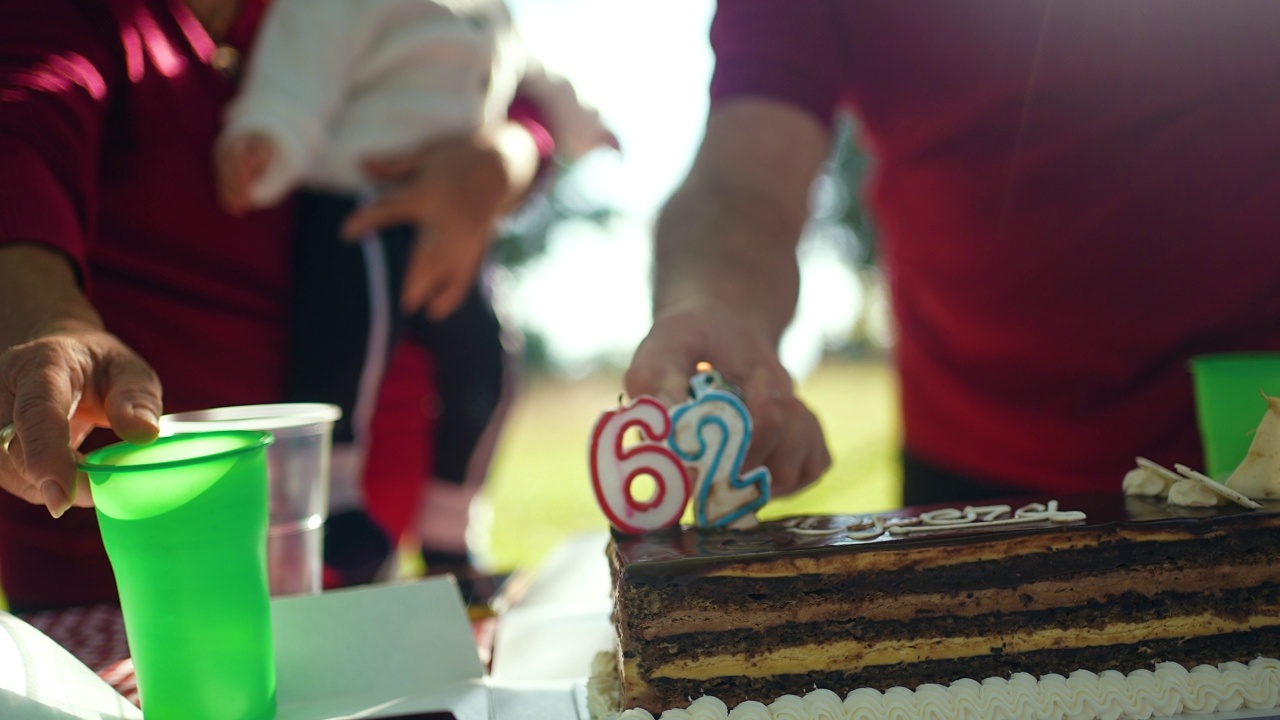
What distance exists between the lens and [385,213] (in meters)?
2.05

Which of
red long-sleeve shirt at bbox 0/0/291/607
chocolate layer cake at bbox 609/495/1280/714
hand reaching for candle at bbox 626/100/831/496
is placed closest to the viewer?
chocolate layer cake at bbox 609/495/1280/714

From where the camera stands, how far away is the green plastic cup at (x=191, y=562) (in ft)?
3.34

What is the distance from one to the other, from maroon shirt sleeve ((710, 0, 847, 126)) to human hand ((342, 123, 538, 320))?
0.56m

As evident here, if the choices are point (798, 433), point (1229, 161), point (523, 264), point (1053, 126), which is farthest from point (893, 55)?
point (523, 264)

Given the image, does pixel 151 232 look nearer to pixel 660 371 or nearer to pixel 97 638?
pixel 97 638

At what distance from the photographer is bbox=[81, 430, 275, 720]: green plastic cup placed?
1.02 m

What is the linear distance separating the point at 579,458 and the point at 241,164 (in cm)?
637

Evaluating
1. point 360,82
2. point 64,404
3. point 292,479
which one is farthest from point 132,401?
point 360,82

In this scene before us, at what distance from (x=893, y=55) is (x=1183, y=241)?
0.64 metres

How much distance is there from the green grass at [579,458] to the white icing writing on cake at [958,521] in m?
3.73

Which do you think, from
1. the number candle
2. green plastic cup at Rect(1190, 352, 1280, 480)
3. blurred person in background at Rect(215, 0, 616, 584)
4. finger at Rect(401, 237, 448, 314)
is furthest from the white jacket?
green plastic cup at Rect(1190, 352, 1280, 480)

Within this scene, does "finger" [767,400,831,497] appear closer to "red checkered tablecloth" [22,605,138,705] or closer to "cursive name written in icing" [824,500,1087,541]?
"cursive name written in icing" [824,500,1087,541]

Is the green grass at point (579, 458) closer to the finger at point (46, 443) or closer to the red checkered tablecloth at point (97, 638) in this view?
the red checkered tablecloth at point (97, 638)

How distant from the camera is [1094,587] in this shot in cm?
131
